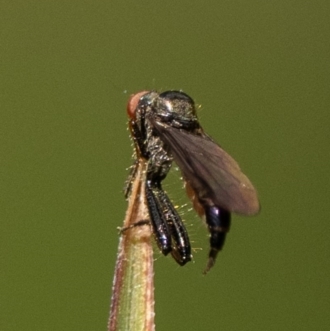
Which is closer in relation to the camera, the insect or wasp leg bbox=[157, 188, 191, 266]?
the insect

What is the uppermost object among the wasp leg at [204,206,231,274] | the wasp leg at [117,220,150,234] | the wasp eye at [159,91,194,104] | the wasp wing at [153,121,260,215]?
the wasp eye at [159,91,194,104]

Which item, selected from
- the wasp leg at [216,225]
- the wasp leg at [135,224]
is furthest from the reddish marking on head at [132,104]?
the wasp leg at [135,224]

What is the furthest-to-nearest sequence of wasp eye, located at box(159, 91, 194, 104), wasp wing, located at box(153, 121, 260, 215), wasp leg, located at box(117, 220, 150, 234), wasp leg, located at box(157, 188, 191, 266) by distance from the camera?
wasp eye, located at box(159, 91, 194, 104)
wasp leg, located at box(157, 188, 191, 266)
wasp wing, located at box(153, 121, 260, 215)
wasp leg, located at box(117, 220, 150, 234)

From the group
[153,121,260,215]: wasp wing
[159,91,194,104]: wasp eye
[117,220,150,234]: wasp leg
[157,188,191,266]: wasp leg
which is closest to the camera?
[117,220,150,234]: wasp leg

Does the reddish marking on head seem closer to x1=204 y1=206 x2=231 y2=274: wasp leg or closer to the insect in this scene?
the insect

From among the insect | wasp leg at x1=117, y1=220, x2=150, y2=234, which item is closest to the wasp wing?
the insect

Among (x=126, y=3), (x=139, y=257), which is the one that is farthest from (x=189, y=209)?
(x=126, y=3)

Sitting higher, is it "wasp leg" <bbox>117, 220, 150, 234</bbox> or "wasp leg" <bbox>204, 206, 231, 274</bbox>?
"wasp leg" <bbox>204, 206, 231, 274</bbox>

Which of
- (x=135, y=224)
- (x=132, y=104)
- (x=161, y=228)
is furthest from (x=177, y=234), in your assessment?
(x=135, y=224)

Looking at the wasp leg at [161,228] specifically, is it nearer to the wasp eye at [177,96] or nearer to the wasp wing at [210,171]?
the wasp wing at [210,171]
